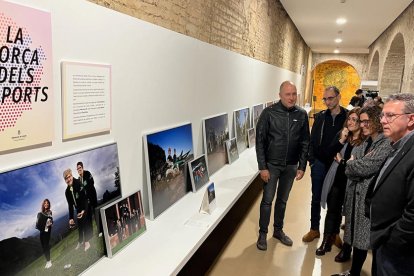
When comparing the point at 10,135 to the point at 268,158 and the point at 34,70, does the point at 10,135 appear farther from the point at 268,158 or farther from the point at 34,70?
the point at 268,158

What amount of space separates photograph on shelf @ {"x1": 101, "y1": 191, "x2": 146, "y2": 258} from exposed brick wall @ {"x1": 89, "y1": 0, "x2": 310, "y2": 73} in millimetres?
1334

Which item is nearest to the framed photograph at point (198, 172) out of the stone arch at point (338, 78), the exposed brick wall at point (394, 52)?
the exposed brick wall at point (394, 52)

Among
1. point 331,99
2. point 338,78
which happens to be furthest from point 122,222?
point 338,78

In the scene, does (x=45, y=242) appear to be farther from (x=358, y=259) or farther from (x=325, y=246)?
(x=325, y=246)

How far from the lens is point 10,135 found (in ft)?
5.04

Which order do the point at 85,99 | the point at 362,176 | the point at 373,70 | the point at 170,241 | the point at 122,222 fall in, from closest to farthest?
the point at 85,99, the point at 122,222, the point at 170,241, the point at 362,176, the point at 373,70

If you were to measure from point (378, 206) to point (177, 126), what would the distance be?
6.04 ft

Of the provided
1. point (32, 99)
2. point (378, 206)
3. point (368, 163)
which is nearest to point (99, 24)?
point (32, 99)

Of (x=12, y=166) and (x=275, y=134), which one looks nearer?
(x=12, y=166)

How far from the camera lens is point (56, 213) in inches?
70.3

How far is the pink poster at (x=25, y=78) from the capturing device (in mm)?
1482

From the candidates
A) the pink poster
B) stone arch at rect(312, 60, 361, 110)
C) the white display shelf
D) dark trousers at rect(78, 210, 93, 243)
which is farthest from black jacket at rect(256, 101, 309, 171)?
stone arch at rect(312, 60, 361, 110)

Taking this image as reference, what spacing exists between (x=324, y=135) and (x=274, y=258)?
1.49 metres

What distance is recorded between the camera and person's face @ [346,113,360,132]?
10.7 ft
